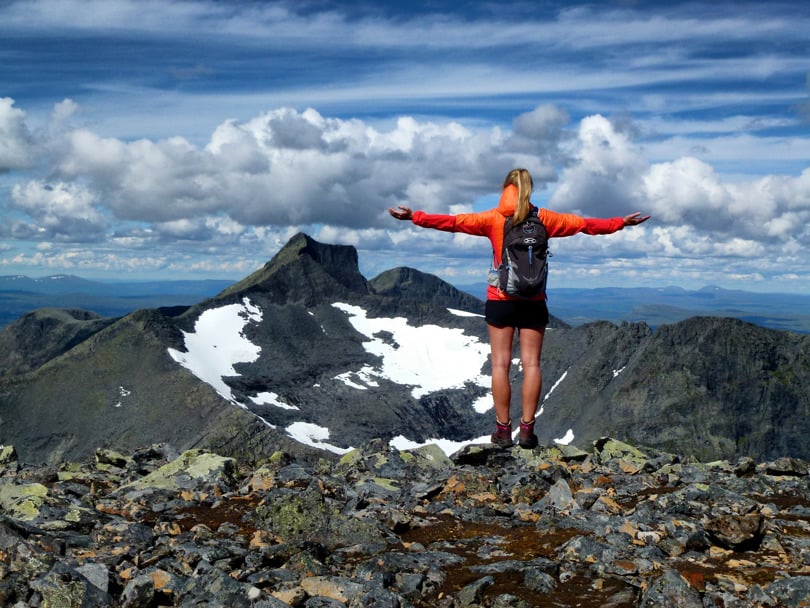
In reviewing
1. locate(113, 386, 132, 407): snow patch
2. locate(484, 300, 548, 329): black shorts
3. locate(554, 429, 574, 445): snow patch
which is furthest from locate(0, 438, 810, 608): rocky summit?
locate(113, 386, 132, 407): snow patch

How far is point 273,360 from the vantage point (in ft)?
627

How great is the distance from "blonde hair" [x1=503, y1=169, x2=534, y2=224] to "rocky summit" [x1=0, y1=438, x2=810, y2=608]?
5079mm

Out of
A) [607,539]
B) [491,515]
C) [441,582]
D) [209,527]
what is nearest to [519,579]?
[441,582]

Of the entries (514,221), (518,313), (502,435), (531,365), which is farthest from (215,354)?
(514,221)

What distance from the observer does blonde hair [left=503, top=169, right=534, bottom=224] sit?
13.3 metres

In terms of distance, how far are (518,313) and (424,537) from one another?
198 inches

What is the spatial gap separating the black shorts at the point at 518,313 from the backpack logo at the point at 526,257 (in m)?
0.42

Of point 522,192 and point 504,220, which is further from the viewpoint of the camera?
point 504,220

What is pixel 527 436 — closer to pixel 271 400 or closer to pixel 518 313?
pixel 518 313

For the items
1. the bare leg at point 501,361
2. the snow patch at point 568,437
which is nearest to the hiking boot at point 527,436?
the bare leg at point 501,361

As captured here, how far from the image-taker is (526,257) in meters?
13.3

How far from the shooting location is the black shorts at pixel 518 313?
548 inches

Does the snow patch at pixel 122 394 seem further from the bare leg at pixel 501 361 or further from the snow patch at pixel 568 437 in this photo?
the bare leg at pixel 501 361

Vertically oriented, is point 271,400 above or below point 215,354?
below
